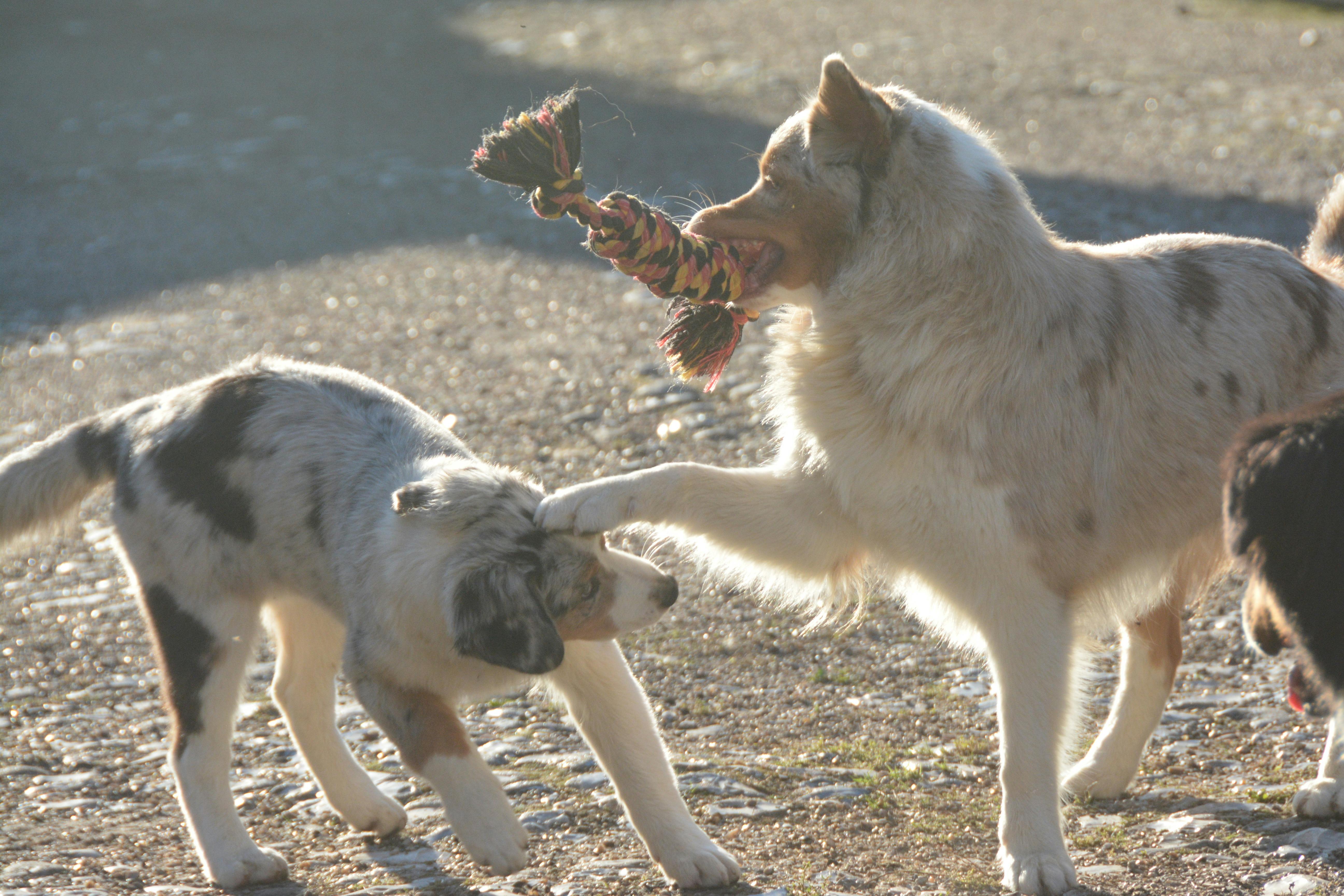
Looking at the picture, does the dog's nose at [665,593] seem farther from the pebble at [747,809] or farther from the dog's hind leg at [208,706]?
the dog's hind leg at [208,706]

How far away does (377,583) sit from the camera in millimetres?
3645

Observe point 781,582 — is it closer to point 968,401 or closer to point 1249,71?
point 968,401

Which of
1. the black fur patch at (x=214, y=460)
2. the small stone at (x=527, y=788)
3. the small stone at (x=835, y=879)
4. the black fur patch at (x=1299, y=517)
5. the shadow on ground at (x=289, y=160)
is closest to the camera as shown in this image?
the black fur patch at (x=1299, y=517)

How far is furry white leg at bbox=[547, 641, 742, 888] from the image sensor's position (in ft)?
11.5

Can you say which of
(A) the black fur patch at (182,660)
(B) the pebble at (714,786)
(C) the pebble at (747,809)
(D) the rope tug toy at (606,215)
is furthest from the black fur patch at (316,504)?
(C) the pebble at (747,809)

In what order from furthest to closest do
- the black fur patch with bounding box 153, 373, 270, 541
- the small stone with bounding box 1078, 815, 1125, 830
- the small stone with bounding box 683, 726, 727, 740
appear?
1. the small stone with bounding box 683, 726, 727, 740
2. the black fur patch with bounding box 153, 373, 270, 541
3. the small stone with bounding box 1078, 815, 1125, 830

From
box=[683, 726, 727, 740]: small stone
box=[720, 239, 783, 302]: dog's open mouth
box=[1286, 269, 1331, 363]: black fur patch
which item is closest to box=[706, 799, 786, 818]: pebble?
box=[683, 726, 727, 740]: small stone

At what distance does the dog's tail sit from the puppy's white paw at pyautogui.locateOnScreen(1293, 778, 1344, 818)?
1.54 meters

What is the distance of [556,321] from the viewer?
8.91 meters

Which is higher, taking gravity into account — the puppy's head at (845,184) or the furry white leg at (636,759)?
the puppy's head at (845,184)

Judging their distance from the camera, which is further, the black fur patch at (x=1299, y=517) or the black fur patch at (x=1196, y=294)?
the black fur patch at (x=1196, y=294)

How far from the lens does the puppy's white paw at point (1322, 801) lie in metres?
3.64

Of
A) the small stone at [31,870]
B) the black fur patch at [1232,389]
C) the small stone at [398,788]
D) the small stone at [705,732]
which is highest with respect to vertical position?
the black fur patch at [1232,389]

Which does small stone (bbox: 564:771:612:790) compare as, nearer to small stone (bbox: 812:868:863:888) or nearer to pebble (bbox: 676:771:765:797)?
pebble (bbox: 676:771:765:797)
